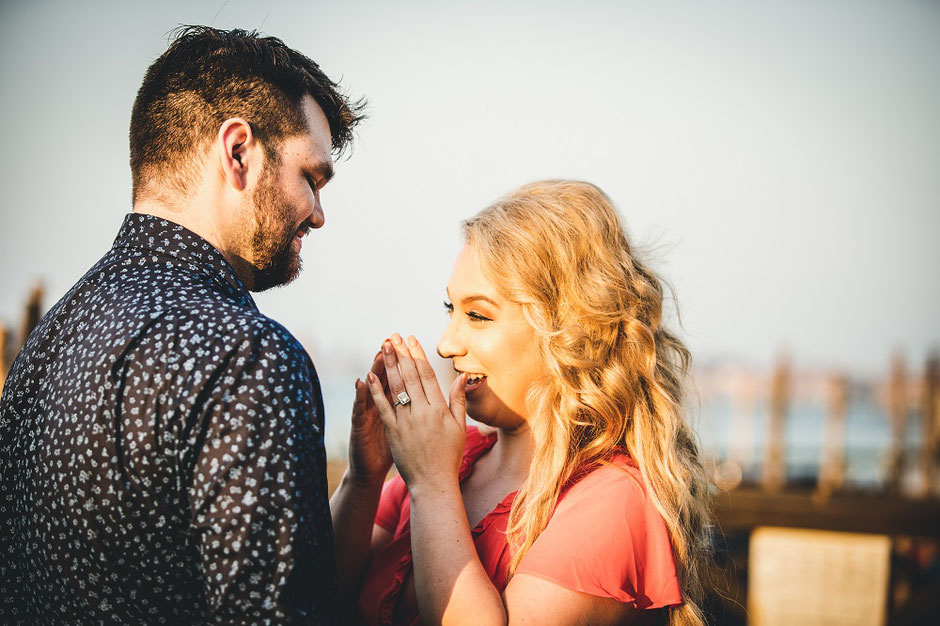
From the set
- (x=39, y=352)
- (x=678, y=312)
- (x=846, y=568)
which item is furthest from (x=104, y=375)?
(x=846, y=568)

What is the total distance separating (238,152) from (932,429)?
26665mm

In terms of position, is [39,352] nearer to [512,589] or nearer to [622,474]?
[512,589]

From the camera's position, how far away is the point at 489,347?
2914mm

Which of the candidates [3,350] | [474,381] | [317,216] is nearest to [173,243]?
[317,216]

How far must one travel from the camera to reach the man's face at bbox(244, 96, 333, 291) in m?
2.33

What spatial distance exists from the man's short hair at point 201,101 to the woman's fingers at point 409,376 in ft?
2.81

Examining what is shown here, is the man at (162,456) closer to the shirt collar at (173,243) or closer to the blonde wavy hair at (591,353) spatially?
the shirt collar at (173,243)

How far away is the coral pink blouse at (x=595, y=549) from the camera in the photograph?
92.4 inches

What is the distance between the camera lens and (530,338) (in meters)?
2.92

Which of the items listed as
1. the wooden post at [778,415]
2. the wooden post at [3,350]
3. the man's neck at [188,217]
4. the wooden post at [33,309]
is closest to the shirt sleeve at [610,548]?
the man's neck at [188,217]

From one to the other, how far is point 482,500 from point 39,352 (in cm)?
171

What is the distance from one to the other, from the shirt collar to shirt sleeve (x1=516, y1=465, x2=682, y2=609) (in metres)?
1.31

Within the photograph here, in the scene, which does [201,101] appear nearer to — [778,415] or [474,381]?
[474,381]

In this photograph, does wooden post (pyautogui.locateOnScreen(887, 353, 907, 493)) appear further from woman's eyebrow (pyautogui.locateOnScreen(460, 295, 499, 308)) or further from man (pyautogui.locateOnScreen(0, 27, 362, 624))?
man (pyautogui.locateOnScreen(0, 27, 362, 624))
